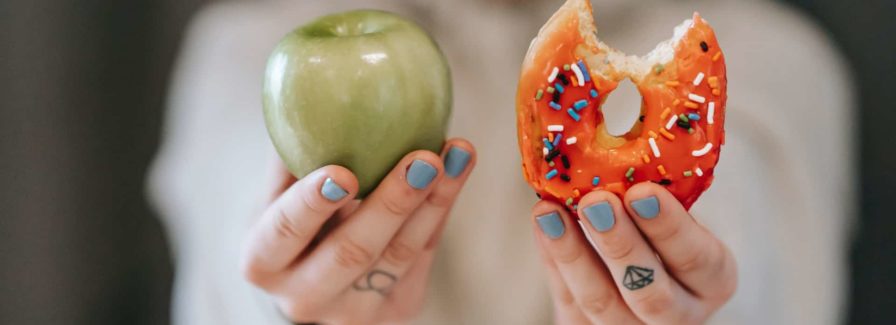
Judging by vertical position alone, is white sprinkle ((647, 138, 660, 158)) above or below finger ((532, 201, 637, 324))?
above

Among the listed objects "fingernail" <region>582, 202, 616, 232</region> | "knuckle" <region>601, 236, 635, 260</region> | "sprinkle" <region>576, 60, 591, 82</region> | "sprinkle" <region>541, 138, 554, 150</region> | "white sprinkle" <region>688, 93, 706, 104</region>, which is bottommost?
"knuckle" <region>601, 236, 635, 260</region>

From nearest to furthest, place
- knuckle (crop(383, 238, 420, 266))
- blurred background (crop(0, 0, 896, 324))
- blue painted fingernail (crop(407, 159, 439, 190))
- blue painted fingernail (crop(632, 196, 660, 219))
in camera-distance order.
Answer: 1. blue painted fingernail (crop(632, 196, 660, 219))
2. blue painted fingernail (crop(407, 159, 439, 190))
3. knuckle (crop(383, 238, 420, 266))
4. blurred background (crop(0, 0, 896, 324))

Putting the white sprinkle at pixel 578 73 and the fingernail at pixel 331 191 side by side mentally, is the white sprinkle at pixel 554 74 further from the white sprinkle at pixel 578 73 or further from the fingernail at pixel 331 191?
the fingernail at pixel 331 191

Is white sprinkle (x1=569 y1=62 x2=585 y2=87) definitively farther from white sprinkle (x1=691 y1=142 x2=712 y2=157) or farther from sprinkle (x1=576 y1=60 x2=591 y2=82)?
white sprinkle (x1=691 y1=142 x2=712 y2=157)

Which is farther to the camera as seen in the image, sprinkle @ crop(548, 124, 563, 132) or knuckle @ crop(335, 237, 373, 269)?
knuckle @ crop(335, 237, 373, 269)

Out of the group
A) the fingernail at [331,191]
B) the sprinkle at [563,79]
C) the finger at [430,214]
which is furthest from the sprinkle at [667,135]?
the fingernail at [331,191]

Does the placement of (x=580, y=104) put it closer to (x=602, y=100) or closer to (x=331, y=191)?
(x=602, y=100)

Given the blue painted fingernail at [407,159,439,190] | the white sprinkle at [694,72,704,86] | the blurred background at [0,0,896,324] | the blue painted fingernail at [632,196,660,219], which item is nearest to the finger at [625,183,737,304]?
the blue painted fingernail at [632,196,660,219]
